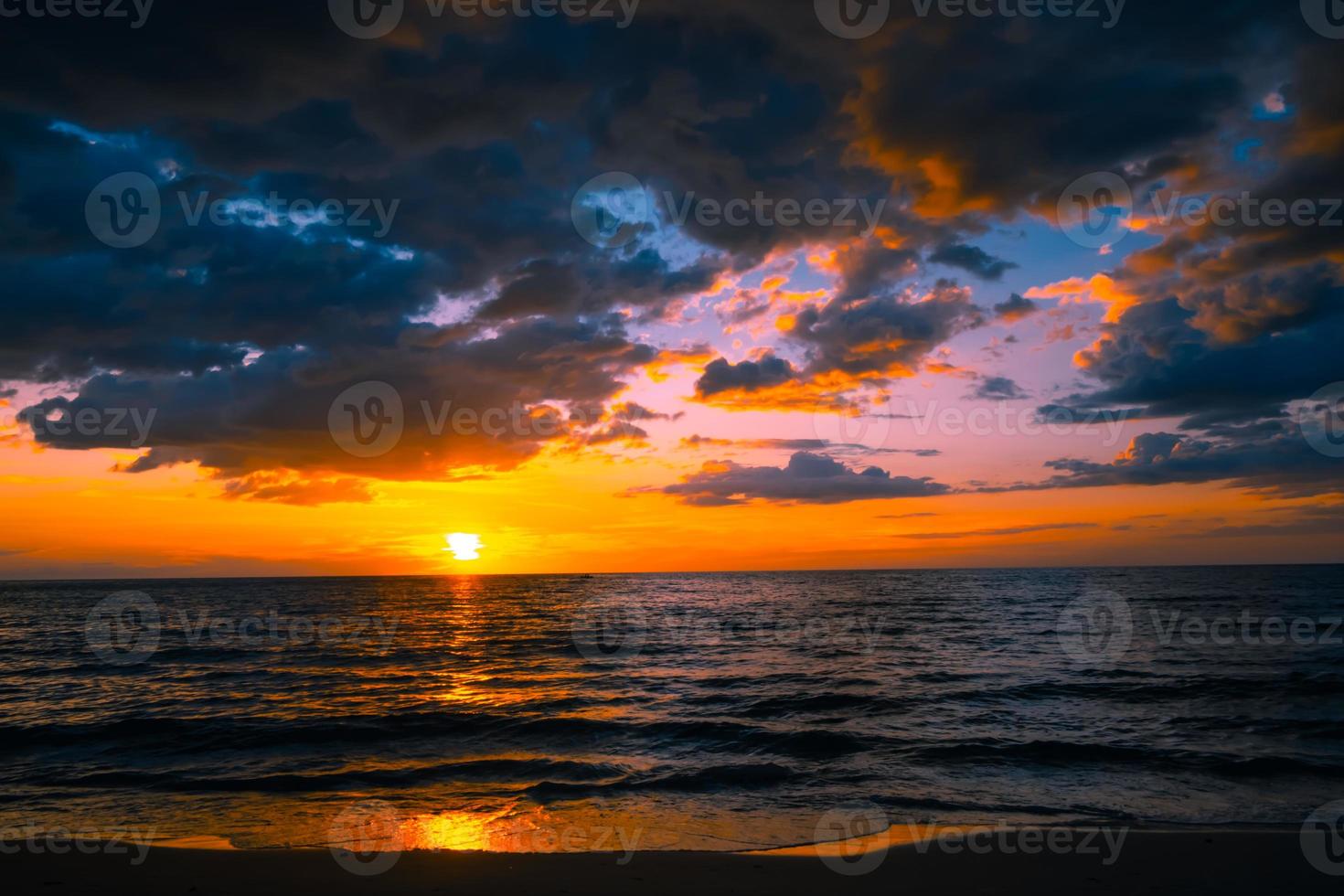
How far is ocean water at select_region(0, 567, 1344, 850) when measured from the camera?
12.3 meters

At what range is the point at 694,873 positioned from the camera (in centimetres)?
885

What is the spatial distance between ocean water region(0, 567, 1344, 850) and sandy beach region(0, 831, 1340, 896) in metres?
1.13

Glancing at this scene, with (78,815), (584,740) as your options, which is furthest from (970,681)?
(78,815)

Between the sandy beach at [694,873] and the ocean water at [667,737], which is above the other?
the sandy beach at [694,873]

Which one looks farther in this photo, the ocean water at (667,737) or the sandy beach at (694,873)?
the ocean water at (667,737)

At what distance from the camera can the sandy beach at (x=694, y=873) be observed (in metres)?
8.33

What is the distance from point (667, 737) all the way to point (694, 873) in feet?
32.1

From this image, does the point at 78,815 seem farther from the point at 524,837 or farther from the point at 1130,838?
the point at 1130,838

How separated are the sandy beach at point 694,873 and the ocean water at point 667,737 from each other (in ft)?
3.69

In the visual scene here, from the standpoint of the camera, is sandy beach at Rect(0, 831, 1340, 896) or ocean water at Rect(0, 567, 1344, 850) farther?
ocean water at Rect(0, 567, 1344, 850)

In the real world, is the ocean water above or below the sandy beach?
below

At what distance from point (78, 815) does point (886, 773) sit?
49.9 feet

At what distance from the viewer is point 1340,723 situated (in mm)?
18578

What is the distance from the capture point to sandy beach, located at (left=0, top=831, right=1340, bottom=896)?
8.33 meters
